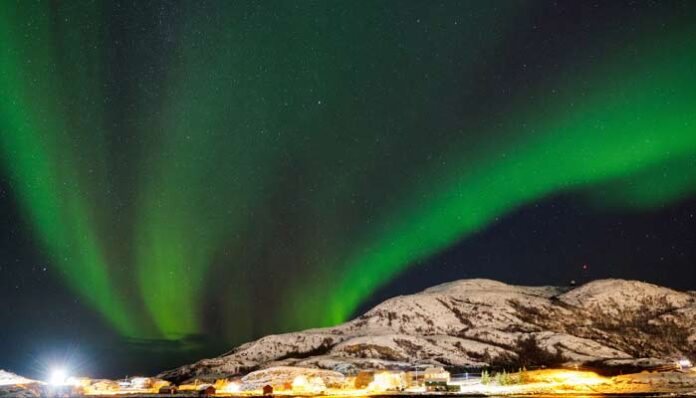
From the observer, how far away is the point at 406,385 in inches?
4043

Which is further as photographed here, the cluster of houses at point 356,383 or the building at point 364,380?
the building at point 364,380

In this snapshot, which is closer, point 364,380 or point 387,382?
point 387,382

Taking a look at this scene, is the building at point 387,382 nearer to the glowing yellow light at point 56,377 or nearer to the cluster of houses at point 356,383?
the cluster of houses at point 356,383

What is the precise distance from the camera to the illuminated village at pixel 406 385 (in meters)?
79.4

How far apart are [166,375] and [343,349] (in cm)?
5645

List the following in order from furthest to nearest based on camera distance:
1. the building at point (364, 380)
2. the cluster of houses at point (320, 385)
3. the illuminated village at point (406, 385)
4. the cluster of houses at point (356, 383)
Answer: the building at point (364, 380) → the cluster of houses at point (356, 383) → the cluster of houses at point (320, 385) → the illuminated village at point (406, 385)

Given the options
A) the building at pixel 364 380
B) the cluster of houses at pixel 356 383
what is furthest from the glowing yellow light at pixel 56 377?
the building at pixel 364 380

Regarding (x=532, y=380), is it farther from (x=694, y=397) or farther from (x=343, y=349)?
(x=343, y=349)

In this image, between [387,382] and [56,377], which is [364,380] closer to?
[387,382]

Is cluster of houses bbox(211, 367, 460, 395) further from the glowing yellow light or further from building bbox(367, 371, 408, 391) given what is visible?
the glowing yellow light

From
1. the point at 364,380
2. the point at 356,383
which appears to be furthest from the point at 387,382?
the point at 356,383

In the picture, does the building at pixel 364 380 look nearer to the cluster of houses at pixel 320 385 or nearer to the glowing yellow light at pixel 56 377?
the cluster of houses at pixel 320 385

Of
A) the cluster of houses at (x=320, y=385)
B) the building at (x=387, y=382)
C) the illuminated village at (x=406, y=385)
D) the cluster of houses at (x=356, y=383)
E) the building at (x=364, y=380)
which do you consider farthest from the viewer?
the building at (x=364, y=380)

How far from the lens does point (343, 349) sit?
636ft
